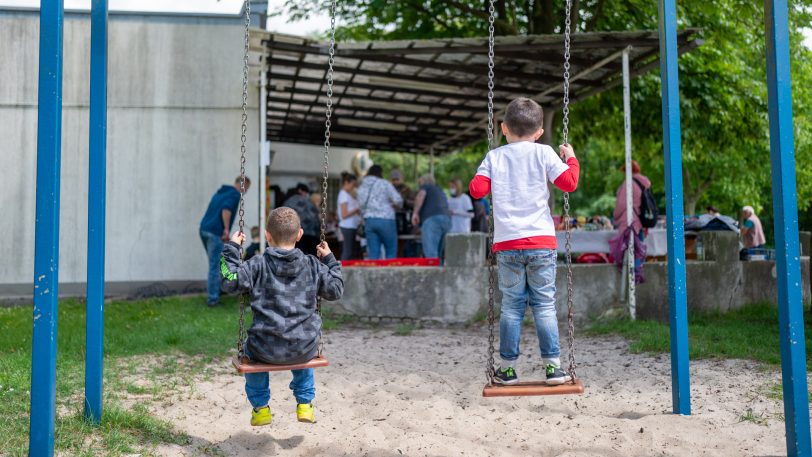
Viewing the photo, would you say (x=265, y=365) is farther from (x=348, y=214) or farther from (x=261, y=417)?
(x=348, y=214)

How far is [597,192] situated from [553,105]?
3341 centimetres

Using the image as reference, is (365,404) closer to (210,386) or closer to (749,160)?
(210,386)

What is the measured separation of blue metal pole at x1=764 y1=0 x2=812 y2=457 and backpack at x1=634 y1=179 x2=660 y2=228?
521cm

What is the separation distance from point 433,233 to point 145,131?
5.39 metres

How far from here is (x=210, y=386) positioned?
624cm

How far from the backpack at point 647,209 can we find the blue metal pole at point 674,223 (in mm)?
4398

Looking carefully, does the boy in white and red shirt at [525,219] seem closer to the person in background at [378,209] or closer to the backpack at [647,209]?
the backpack at [647,209]

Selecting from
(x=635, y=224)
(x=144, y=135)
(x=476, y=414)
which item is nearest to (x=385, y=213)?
(x=635, y=224)

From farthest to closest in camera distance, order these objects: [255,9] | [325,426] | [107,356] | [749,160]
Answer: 1. [749,160]
2. [255,9]
3. [107,356]
4. [325,426]

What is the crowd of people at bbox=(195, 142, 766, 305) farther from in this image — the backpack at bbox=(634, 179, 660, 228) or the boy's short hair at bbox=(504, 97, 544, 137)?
the boy's short hair at bbox=(504, 97, 544, 137)

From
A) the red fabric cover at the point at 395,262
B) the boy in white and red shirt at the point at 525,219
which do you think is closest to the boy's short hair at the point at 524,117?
the boy in white and red shirt at the point at 525,219

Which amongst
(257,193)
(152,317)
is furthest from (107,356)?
(257,193)

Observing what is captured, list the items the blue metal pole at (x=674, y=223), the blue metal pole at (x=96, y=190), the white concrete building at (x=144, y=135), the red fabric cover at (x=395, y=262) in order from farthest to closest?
Answer: the white concrete building at (x=144, y=135) < the red fabric cover at (x=395, y=262) < the blue metal pole at (x=674, y=223) < the blue metal pole at (x=96, y=190)

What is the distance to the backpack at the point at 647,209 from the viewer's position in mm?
9609
